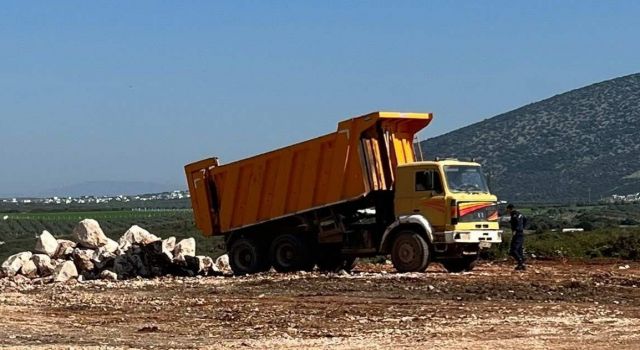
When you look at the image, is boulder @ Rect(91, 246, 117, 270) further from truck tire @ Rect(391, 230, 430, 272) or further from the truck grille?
the truck grille

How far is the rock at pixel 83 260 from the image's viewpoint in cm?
2641

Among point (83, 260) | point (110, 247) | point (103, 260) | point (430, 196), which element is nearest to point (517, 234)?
point (430, 196)

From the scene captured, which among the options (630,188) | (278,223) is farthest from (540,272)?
(630,188)

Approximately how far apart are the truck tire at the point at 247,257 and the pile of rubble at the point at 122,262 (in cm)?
127

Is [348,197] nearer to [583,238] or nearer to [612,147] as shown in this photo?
[583,238]

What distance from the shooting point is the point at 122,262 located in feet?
85.6

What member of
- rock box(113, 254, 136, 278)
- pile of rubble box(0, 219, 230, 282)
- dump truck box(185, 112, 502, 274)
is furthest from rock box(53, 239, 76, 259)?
dump truck box(185, 112, 502, 274)

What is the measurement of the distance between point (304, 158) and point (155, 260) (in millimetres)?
4937

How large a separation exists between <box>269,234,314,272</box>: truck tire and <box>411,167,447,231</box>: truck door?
3.00 meters

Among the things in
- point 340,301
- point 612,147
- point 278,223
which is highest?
point 612,147

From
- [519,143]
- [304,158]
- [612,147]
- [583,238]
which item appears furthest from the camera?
[519,143]

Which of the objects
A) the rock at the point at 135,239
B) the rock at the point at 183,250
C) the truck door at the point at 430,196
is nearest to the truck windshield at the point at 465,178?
the truck door at the point at 430,196

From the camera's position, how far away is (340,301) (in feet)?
60.7

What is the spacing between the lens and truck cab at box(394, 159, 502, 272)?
22500mm
